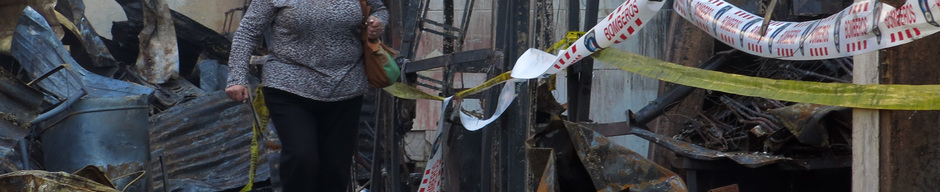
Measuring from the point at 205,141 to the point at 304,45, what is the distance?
4.00m

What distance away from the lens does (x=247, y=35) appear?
545 centimetres

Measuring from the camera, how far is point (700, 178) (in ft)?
19.6

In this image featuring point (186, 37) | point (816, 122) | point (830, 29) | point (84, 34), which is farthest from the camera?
point (186, 37)

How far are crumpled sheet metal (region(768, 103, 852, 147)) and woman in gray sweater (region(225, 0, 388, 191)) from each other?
1.87 m

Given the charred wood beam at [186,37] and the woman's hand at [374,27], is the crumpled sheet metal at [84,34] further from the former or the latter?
the woman's hand at [374,27]

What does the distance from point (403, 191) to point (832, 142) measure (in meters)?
2.58

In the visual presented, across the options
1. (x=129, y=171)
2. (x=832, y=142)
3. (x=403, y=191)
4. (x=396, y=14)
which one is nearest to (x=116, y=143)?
(x=129, y=171)

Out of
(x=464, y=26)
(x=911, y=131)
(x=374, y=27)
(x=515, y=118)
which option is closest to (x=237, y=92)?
(x=374, y=27)

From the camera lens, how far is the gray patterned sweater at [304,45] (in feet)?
17.7

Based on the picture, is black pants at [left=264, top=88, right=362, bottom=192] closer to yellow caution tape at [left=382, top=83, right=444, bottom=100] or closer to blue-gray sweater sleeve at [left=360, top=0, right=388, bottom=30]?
blue-gray sweater sleeve at [left=360, top=0, right=388, bottom=30]

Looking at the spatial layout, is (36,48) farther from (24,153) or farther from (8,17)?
(24,153)

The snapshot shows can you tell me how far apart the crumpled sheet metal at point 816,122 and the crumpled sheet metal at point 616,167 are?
3.74ft

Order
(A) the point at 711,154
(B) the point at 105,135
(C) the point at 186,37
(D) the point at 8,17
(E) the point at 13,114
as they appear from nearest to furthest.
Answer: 1. (A) the point at 711,154
2. (B) the point at 105,135
3. (E) the point at 13,114
4. (D) the point at 8,17
5. (C) the point at 186,37

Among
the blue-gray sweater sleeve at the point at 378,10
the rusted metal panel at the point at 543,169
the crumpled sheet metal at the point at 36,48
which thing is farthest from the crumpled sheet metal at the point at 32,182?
the crumpled sheet metal at the point at 36,48
